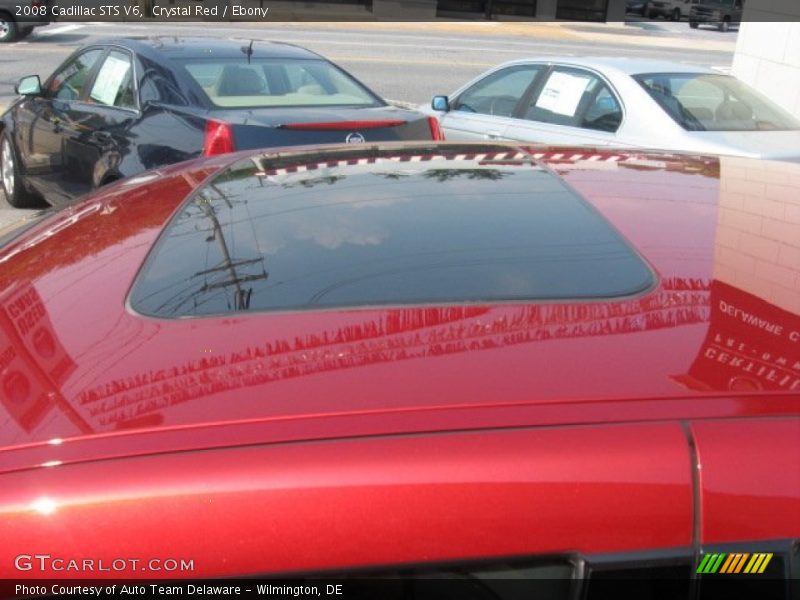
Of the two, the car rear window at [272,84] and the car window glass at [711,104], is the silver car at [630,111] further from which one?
the car rear window at [272,84]

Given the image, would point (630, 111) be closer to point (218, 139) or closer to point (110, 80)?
point (218, 139)

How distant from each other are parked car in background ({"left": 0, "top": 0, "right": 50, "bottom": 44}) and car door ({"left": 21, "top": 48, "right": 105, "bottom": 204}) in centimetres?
1528

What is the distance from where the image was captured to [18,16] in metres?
21.4

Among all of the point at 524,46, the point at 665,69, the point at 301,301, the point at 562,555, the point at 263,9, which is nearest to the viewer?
the point at 562,555

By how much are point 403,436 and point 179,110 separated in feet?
16.9

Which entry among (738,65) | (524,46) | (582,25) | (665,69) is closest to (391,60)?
(524,46)

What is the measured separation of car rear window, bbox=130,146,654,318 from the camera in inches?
67.6

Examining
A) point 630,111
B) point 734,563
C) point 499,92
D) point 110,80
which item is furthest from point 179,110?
point 734,563

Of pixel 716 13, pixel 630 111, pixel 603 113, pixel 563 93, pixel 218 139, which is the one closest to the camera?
pixel 218 139

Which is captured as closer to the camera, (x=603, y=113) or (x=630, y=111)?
(x=630, y=111)

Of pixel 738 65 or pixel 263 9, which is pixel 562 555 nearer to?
pixel 738 65

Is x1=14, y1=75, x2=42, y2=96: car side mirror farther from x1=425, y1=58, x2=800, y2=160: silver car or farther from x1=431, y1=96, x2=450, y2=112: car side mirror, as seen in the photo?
x1=425, y1=58, x2=800, y2=160: silver car

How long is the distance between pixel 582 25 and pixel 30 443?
3690cm

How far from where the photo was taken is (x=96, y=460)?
4.35 feet
